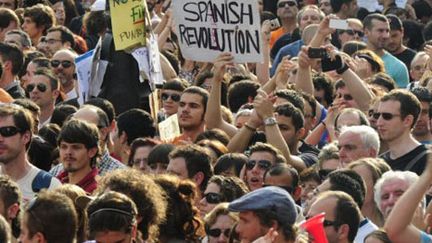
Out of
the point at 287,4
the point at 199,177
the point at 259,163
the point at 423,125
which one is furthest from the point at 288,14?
the point at 199,177

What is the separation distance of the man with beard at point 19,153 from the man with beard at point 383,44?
5.69 metres

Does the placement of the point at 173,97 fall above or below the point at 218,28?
below

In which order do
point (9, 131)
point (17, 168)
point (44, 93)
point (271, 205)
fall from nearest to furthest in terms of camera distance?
1. point (271, 205)
2. point (17, 168)
3. point (9, 131)
4. point (44, 93)

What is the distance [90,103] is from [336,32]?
5.76 meters

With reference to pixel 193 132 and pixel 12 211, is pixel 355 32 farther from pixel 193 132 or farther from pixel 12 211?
pixel 12 211

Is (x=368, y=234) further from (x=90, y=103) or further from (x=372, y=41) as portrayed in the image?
(x=372, y=41)

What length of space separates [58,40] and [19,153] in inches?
250

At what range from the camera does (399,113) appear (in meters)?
12.9

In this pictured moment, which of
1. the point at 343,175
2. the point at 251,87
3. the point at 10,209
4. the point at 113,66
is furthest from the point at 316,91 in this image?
the point at 10,209

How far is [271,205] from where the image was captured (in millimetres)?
9516

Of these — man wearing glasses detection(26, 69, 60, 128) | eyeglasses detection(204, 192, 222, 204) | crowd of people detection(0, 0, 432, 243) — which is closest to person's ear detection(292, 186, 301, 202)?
crowd of people detection(0, 0, 432, 243)

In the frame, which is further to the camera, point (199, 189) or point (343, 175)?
point (199, 189)

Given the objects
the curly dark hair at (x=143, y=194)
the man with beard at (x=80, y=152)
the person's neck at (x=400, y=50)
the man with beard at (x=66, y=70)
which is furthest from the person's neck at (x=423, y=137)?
the person's neck at (x=400, y=50)

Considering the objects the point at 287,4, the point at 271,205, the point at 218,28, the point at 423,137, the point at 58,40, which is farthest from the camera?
the point at 287,4
